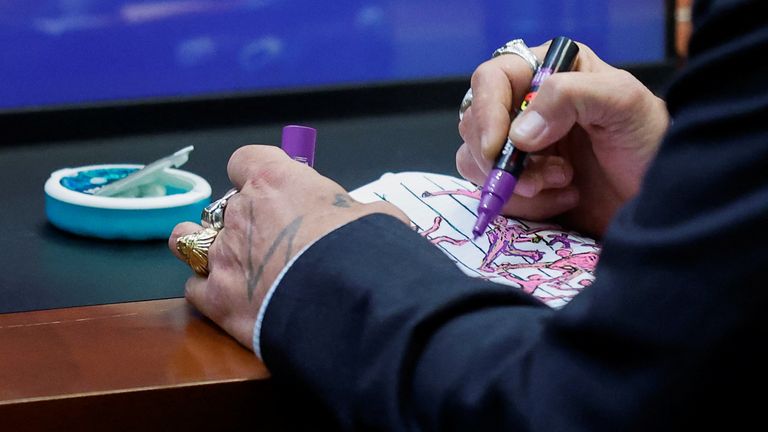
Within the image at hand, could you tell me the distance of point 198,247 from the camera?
0.64 metres

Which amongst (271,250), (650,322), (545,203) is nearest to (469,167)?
(545,203)

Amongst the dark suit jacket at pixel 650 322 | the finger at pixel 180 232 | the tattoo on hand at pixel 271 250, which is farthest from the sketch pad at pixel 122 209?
the dark suit jacket at pixel 650 322

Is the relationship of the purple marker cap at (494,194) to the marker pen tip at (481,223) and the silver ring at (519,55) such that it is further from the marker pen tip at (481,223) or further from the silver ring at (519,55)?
the silver ring at (519,55)

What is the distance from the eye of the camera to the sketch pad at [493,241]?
655 millimetres

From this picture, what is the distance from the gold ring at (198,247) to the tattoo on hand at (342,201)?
0.32 ft

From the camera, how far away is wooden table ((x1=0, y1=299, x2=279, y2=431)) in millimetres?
526

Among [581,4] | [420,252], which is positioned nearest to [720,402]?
[420,252]

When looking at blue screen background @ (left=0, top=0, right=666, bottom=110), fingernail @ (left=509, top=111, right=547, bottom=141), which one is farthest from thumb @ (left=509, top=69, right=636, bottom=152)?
blue screen background @ (left=0, top=0, right=666, bottom=110)

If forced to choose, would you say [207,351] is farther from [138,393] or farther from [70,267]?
[70,267]

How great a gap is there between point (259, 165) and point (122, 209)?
0.17 m

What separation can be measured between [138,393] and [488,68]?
0.38 meters

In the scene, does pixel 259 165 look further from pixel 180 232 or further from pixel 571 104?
pixel 571 104

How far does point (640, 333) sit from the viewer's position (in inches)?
15.3

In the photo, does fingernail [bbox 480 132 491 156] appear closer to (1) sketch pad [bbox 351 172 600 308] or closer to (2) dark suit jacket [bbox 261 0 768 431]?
(1) sketch pad [bbox 351 172 600 308]
